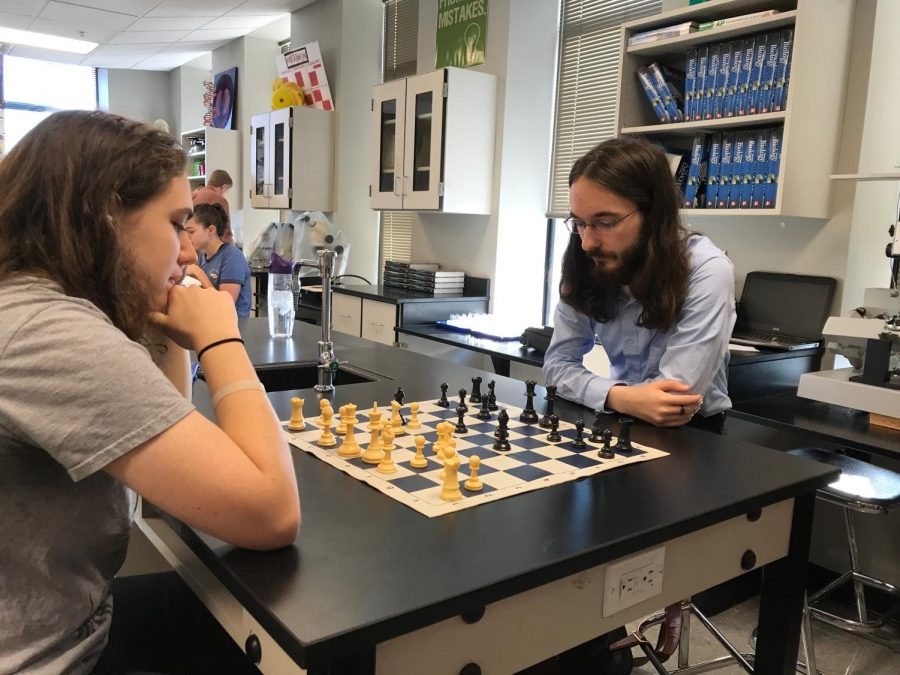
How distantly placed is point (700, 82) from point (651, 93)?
19 cm

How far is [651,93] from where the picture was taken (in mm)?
2586

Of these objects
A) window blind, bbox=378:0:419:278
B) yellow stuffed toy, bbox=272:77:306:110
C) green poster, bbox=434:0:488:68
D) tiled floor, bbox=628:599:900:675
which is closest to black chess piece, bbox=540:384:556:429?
tiled floor, bbox=628:599:900:675

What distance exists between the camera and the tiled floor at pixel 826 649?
79.7 inches

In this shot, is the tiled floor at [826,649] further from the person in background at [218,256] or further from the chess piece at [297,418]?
the person in background at [218,256]

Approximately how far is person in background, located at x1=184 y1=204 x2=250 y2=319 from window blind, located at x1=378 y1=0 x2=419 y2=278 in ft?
6.22

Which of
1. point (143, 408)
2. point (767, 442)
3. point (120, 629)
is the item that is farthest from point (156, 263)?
point (767, 442)

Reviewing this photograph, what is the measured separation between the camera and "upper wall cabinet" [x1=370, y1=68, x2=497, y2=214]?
366 centimetres

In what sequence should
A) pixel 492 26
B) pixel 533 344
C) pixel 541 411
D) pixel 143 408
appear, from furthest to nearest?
pixel 492 26
pixel 533 344
pixel 541 411
pixel 143 408

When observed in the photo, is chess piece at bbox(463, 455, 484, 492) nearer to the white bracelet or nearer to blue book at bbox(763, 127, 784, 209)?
the white bracelet

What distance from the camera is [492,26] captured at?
3803mm

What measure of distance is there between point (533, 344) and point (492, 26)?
1.91m

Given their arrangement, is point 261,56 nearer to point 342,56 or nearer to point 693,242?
point 342,56

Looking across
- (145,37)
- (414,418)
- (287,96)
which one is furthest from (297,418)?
(145,37)

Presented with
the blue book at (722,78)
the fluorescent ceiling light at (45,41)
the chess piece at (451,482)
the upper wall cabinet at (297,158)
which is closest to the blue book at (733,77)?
the blue book at (722,78)
